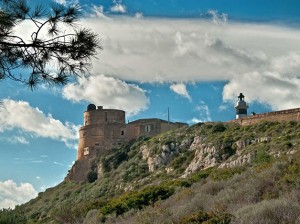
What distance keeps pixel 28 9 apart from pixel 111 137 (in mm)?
59378

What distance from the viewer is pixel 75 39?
1010cm

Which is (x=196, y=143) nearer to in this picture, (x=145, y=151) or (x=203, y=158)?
(x=203, y=158)

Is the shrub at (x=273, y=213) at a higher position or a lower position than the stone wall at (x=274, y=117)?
lower

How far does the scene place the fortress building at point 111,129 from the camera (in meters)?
69.0

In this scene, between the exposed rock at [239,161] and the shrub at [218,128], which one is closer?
the exposed rock at [239,161]

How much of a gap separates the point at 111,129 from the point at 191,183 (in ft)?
130

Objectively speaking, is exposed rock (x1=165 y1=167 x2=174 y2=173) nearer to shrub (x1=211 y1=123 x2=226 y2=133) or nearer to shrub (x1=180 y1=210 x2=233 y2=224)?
shrub (x1=211 y1=123 x2=226 y2=133)

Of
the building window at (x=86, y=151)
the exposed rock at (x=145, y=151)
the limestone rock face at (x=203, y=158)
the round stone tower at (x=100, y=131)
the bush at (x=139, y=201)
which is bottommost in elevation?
the bush at (x=139, y=201)

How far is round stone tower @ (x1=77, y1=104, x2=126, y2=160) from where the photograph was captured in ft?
227

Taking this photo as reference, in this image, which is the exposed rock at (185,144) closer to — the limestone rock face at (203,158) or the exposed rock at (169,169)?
the limestone rock face at (203,158)

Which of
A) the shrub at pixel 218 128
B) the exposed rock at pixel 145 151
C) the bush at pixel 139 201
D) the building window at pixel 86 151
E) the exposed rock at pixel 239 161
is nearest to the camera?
the bush at pixel 139 201

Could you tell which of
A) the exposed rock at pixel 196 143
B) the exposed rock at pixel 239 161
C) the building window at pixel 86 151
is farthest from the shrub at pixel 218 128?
the building window at pixel 86 151

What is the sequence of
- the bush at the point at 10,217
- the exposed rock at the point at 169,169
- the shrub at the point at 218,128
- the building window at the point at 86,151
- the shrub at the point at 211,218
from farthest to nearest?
the building window at the point at 86,151, the shrub at the point at 218,128, the exposed rock at the point at 169,169, the bush at the point at 10,217, the shrub at the point at 211,218

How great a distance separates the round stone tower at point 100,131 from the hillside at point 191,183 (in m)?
1.80
